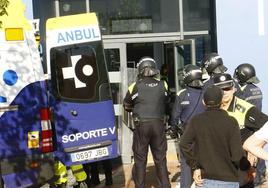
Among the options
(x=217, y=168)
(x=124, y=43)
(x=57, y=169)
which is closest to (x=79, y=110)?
(x=57, y=169)

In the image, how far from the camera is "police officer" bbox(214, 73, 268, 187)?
15.2ft

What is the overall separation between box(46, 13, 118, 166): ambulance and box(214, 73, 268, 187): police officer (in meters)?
2.64

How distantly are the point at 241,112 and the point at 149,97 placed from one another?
2753mm

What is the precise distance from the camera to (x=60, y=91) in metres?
7.04

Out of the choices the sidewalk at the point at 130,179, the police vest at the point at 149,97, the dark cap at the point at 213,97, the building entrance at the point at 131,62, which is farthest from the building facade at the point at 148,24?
the dark cap at the point at 213,97

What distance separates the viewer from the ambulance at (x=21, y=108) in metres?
6.20

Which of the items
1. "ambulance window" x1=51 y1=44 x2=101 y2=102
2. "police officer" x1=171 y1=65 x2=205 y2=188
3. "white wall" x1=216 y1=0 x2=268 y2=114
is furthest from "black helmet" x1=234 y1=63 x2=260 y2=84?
"ambulance window" x1=51 y1=44 x2=101 y2=102

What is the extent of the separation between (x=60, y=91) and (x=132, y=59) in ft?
15.0

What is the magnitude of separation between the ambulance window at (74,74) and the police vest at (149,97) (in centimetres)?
61

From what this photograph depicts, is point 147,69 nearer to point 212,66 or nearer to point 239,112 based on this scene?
point 212,66

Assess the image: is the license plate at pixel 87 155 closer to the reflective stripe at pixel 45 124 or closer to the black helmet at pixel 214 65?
the reflective stripe at pixel 45 124

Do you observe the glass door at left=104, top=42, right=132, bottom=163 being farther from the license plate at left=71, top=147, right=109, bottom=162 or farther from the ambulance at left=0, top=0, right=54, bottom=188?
the ambulance at left=0, top=0, right=54, bottom=188

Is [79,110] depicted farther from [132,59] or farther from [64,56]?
[132,59]

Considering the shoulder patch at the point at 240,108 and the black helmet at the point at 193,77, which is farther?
the black helmet at the point at 193,77
